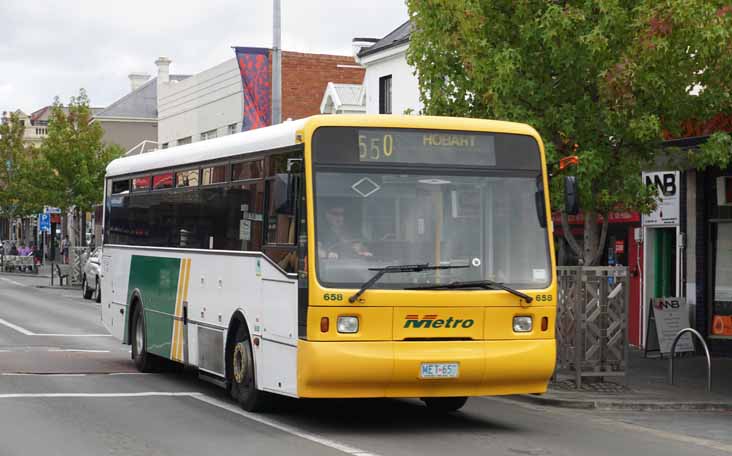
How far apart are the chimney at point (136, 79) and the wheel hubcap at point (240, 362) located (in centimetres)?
8343

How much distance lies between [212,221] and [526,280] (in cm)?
437

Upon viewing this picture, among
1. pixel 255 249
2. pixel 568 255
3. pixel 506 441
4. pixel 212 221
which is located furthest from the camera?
pixel 568 255

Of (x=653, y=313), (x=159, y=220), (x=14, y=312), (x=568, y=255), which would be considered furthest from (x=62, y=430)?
(x=14, y=312)

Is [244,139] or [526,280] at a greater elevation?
[244,139]

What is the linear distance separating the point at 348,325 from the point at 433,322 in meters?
0.81

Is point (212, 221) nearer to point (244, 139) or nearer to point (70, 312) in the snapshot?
point (244, 139)

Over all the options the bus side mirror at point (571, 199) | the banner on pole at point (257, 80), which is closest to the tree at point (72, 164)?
the banner on pole at point (257, 80)

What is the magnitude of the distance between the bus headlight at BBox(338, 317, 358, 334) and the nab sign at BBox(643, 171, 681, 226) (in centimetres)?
1336

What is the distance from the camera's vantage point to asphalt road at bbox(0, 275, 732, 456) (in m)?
11.6

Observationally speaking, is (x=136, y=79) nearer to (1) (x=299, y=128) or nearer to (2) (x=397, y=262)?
(1) (x=299, y=128)

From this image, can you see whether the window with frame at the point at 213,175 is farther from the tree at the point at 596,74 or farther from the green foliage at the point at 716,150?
the green foliage at the point at 716,150

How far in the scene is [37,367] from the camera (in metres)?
19.0

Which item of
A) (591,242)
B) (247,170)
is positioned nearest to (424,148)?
(247,170)

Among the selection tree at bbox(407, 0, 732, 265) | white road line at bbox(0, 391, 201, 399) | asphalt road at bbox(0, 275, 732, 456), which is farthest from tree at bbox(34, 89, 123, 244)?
white road line at bbox(0, 391, 201, 399)
